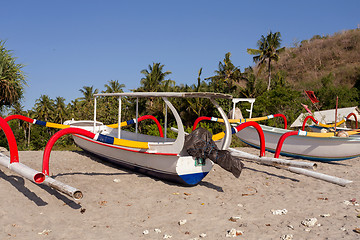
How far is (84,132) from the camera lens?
6.34 m

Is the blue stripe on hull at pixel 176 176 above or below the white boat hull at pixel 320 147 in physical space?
below

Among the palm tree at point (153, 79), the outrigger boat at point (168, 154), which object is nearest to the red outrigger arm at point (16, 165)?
the outrigger boat at point (168, 154)

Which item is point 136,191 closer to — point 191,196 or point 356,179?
point 191,196

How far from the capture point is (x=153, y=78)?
3234 cm

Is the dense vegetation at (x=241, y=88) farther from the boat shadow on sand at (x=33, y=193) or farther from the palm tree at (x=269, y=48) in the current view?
the boat shadow on sand at (x=33, y=193)

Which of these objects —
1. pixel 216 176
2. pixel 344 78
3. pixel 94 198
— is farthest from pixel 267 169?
pixel 344 78

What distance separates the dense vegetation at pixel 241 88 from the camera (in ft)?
86.3

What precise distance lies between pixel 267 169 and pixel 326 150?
10.2ft

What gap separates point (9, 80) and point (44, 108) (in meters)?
26.3

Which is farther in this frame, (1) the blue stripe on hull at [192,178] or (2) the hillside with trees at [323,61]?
(2) the hillside with trees at [323,61]

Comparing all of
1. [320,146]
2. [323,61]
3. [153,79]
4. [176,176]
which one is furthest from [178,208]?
[323,61]

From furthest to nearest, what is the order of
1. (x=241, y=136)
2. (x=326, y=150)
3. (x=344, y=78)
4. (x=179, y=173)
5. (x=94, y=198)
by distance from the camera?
(x=344, y=78) < (x=241, y=136) < (x=326, y=150) < (x=179, y=173) < (x=94, y=198)

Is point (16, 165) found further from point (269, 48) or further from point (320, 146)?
point (269, 48)

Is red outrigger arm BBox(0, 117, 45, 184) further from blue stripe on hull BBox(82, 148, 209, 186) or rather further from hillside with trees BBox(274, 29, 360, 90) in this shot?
hillside with trees BBox(274, 29, 360, 90)
